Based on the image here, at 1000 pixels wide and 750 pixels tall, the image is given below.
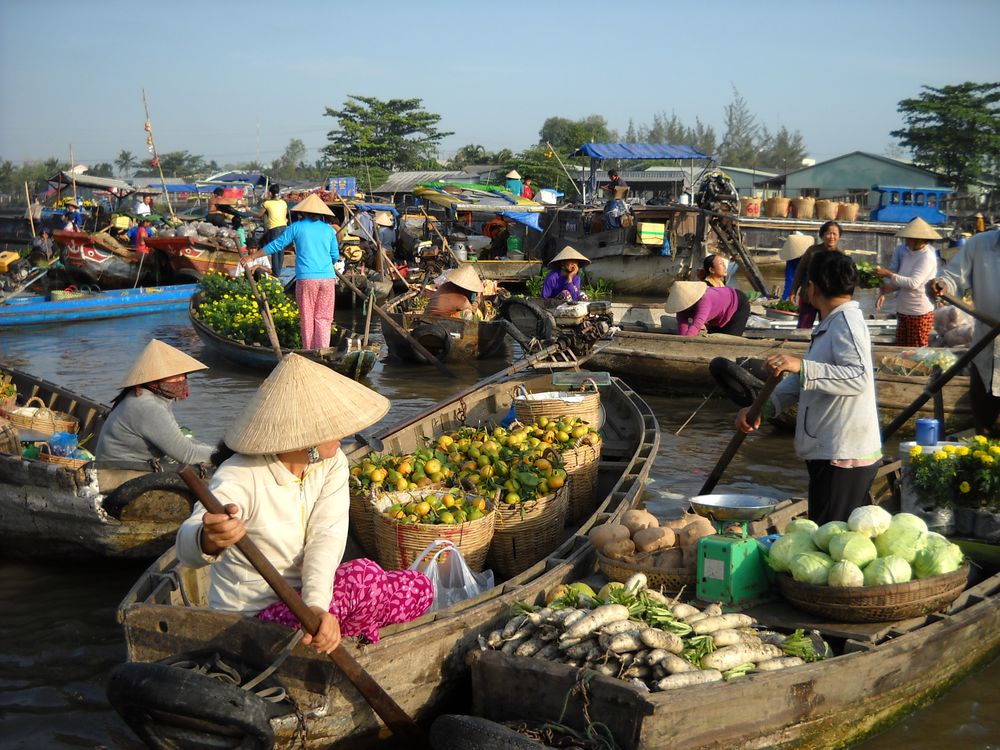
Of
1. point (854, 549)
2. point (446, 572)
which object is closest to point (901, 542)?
point (854, 549)

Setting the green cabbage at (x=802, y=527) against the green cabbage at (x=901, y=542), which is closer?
the green cabbage at (x=901, y=542)

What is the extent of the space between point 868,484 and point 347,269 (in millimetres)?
15892

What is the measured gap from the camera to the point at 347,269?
19000mm

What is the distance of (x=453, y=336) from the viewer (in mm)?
12297

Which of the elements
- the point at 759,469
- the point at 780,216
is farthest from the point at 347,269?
the point at 759,469

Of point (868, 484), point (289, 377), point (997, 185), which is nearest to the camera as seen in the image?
point (289, 377)

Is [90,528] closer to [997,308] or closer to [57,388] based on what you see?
[57,388]

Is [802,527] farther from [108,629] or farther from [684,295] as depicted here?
[684,295]

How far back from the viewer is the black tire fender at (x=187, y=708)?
2787 mm

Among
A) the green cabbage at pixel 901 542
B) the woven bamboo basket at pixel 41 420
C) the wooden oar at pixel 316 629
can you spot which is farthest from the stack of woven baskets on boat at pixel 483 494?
the woven bamboo basket at pixel 41 420

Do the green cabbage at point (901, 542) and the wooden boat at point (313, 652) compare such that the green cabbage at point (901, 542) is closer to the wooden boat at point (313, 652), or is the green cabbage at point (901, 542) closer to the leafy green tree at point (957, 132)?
the wooden boat at point (313, 652)

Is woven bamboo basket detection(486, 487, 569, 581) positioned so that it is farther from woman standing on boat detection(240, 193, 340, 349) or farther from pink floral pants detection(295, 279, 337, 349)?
pink floral pants detection(295, 279, 337, 349)

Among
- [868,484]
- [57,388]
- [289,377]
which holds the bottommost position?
[57,388]

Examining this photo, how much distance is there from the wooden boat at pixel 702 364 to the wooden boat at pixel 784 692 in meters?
4.42
